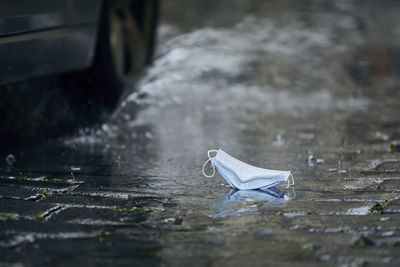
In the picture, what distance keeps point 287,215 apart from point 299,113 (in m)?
4.46

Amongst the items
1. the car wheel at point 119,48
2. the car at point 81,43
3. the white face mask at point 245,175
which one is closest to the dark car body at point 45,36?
the car at point 81,43

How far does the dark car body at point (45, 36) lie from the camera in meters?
4.89

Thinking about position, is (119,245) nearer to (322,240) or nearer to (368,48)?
(322,240)

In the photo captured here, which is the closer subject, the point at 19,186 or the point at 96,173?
the point at 19,186

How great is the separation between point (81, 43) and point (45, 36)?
0.56 meters

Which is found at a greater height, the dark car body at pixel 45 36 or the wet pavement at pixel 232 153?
the dark car body at pixel 45 36

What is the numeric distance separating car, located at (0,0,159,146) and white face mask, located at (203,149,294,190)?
1445 millimetres

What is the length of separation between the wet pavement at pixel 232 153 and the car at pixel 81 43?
30cm

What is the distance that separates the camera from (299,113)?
798cm

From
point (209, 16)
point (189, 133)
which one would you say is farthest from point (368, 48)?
point (189, 133)

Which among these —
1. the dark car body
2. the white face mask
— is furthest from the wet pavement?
the dark car body

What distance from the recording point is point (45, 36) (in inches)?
212

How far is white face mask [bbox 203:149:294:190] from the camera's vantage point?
13.6 feet

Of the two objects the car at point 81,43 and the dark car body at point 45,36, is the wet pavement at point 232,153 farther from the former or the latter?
the dark car body at point 45,36
